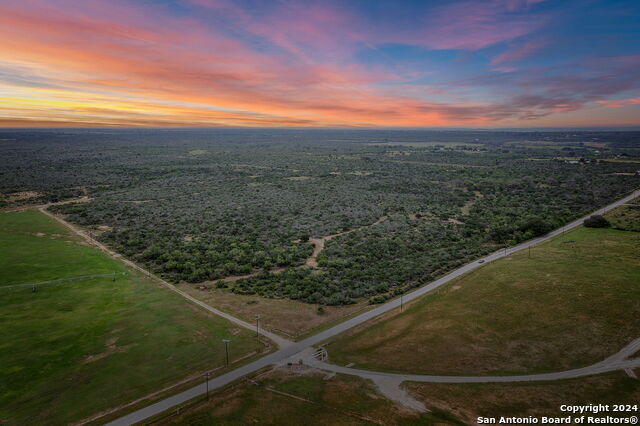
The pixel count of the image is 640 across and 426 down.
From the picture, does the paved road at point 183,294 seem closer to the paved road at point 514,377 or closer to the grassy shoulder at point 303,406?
the paved road at point 514,377

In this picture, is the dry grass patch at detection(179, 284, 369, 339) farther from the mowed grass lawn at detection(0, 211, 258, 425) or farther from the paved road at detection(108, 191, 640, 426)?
the mowed grass lawn at detection(0, 211, 258, 425)

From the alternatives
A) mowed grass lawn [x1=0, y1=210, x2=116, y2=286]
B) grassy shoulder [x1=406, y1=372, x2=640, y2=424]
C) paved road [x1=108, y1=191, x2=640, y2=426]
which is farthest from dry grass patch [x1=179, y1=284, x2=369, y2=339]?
mowed grass lawn [x1=0, y1=210, x2=116, y2=286]

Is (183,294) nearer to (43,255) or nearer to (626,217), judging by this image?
(43,255)

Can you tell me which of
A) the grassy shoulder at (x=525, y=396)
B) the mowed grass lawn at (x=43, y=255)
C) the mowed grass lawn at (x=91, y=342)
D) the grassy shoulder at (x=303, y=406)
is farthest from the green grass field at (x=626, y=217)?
the mowed grass lawn at (x=43, y=255)

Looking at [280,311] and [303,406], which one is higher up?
[280,311]

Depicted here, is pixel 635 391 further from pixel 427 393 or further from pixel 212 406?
pixel 212 406

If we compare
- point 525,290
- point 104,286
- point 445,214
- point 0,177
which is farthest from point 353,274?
point 0,177

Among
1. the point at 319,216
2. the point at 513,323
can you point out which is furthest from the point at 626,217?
the point at 319,216
